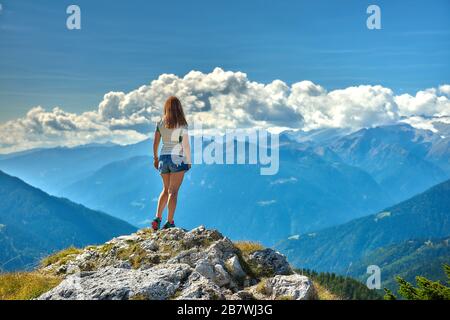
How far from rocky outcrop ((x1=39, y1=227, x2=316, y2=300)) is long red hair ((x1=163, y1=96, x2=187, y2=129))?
3.09 meters

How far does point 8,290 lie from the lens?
1158cm

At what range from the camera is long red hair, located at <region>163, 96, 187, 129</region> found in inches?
559

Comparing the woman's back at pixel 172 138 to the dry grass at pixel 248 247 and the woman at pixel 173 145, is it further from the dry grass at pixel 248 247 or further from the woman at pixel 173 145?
the dry grass at pixel 248 247

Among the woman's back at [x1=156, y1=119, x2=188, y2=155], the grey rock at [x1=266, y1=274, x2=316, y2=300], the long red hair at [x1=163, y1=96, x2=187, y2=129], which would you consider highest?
the long red hair at [x1=163, y1=96, x2=187, y2=129]

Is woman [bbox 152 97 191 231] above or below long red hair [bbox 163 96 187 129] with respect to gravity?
below

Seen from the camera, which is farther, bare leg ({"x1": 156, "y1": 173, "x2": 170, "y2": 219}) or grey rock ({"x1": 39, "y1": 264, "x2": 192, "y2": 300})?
bare leg ({"x1": 156, "y1": 173, "x2": 170, "y2": 219})

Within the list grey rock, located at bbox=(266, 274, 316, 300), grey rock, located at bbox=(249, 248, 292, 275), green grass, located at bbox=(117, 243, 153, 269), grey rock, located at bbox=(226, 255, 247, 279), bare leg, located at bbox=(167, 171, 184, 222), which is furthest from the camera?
bare leg, located at bbox=(167, 171, 184, 222)

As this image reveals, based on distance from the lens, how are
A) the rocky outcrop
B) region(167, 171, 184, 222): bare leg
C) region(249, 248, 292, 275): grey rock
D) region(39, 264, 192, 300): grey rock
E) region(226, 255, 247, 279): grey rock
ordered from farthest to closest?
region(167, 171, 184, 222): bare leg
region(249, 248, 292, 275): grey rock
region(226, 255, 247, 279): grey rock
the rocky outcrop
region(39, 264, 192, 300): grey rock

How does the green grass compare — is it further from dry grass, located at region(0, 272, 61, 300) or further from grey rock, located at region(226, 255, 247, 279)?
grey rock, located at region(226, 255, 247, 279)

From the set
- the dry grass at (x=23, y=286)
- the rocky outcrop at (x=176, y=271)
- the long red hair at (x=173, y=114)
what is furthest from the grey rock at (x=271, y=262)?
the dry grass at (x=23, y=286)

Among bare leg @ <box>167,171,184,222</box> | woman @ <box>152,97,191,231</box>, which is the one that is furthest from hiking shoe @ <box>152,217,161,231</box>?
woman @ <box>152,97,191,231</box>

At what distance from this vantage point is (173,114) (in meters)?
14.2

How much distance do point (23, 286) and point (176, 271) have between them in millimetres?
A: 3789
